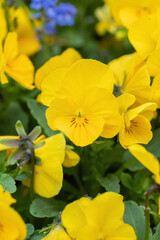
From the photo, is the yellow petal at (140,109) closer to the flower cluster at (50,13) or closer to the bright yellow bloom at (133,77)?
the bright yellow bloom at (133,77)

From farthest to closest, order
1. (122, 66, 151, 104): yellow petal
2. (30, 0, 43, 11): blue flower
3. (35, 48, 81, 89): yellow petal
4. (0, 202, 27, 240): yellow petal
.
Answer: (30, 0, 43, 11): blue flower
(35, 48, 81, 89): yellow petal
(122, 66, 151, 104): yellow petal
(0, 202, 27, 240): yellow petal

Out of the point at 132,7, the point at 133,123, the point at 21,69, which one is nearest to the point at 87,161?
the point at 133,123

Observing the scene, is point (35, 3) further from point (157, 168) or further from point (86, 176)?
point (157, 168)

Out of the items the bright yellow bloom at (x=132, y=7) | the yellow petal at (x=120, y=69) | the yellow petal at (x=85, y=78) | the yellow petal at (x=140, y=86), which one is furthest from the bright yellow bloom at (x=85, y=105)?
the bright yellow bloom at (x=132, y=7)

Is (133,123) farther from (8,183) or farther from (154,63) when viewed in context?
(8,183)

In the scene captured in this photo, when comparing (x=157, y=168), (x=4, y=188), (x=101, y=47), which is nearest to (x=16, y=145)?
(x=4, y=188)

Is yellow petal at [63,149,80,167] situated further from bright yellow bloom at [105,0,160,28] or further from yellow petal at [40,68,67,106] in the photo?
bright yellow bloom at [105,0,160,28]

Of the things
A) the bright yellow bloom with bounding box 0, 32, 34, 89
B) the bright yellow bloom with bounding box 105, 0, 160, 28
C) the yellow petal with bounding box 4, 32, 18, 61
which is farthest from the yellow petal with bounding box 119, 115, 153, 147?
the bright yellow bloom with bounding box 105, 0, 160, 28
